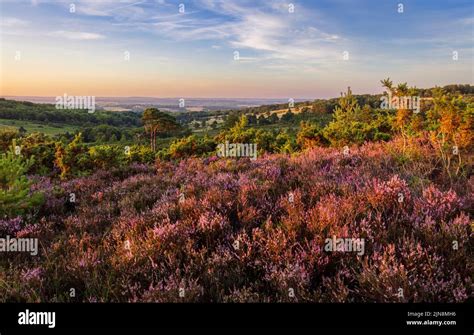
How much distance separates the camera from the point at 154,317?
2527 millimetres

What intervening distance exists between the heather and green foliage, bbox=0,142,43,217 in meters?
0.21

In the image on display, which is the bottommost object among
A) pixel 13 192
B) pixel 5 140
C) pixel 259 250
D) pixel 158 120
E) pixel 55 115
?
pixel 259 250

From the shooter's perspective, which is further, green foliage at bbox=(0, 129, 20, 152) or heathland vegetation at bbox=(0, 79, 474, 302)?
green foliage at bbox=(0, 129, 20, 152)

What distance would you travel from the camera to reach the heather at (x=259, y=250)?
8.35ft

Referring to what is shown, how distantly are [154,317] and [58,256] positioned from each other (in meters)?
1.73

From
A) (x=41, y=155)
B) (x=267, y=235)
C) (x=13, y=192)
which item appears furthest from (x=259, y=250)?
(x=41, y=155)

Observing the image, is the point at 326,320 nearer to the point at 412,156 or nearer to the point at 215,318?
the point at 215,318

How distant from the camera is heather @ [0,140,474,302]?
254 centimetres

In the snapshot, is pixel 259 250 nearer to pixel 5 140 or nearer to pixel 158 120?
pixel 5 140

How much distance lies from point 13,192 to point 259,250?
162 inches

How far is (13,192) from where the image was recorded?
4.93 m

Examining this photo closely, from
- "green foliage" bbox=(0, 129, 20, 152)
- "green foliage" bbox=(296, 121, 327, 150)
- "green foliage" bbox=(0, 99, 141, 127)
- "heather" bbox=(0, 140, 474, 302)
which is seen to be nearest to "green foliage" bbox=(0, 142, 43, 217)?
"heather" bbox=(0, 140, 474, 302)

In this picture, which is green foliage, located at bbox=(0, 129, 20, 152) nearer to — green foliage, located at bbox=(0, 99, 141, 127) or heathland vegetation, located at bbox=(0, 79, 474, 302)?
heathland vegetation, located at bbox=(0, 79, 474, 302)

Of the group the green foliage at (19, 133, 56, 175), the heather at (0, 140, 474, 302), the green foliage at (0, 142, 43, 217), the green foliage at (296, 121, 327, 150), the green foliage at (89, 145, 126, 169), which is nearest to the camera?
the heather at (0, 140, 474, 302)
